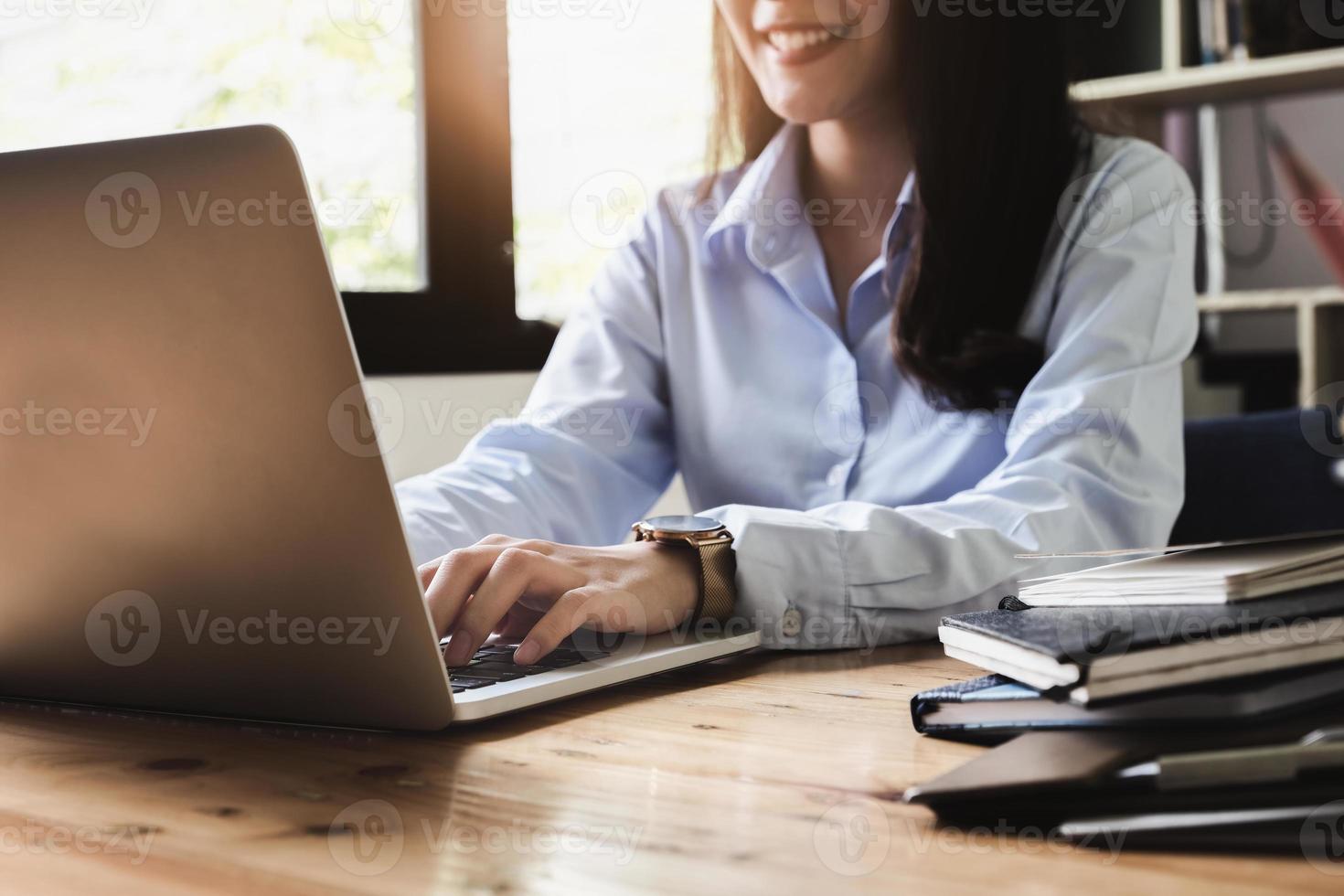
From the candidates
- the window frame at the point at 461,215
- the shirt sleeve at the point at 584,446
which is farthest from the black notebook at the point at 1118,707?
the window frame at the point at 461,215

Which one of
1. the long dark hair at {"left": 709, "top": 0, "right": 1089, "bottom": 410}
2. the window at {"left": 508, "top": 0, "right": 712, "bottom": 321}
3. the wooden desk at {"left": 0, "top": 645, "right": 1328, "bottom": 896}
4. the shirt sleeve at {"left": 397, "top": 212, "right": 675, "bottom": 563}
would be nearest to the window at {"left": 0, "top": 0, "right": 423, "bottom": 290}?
the window at {"left": 508, "top": 0, "right": 712, "bottom": 321}

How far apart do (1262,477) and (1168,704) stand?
3.28ft

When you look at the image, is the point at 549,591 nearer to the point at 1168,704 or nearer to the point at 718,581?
the point at 718,581

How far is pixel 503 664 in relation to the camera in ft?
2.45

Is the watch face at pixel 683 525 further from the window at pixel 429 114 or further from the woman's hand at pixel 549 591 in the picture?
the window at pixel 429 114

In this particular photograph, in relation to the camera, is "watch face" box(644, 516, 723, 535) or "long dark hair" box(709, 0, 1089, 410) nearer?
"watch face" box(644, 516, 723, 535)

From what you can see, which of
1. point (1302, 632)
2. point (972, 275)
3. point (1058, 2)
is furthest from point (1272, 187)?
point (1302, 632)

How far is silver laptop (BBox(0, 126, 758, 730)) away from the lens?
0.54 meters

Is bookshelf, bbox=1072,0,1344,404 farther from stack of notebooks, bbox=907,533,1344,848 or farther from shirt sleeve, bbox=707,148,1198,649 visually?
stack of notebooks, bbox=907,533,1344,848

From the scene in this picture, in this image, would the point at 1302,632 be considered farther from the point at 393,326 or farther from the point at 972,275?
the point at 393,326

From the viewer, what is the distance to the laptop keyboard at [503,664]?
2.28 ft

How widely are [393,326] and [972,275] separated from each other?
114 centimetres

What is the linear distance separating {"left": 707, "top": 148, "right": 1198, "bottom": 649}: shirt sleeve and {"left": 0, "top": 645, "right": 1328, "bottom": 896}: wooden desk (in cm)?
17

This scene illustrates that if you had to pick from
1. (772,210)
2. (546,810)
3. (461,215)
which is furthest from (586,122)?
(546,810)
